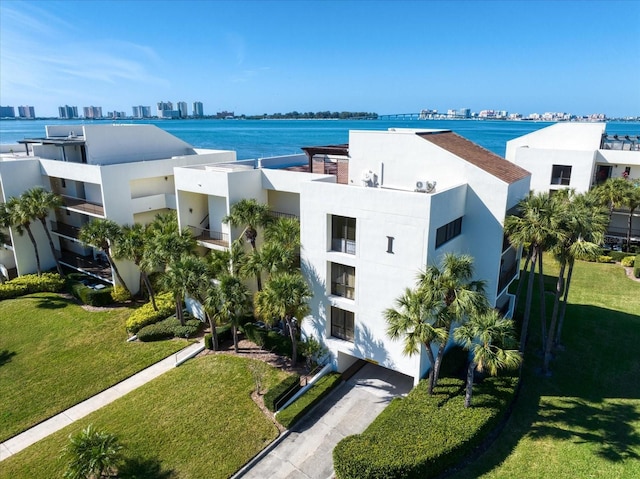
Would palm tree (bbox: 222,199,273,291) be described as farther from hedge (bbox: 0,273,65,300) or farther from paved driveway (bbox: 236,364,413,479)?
hedge (bbox: 0,273,65,300)

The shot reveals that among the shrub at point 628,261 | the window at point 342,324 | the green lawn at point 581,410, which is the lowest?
the green lawn at point 581,410

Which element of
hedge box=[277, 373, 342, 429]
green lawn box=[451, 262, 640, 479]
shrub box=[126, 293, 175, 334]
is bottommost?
green lawn box=[451, 262, 640, 479]

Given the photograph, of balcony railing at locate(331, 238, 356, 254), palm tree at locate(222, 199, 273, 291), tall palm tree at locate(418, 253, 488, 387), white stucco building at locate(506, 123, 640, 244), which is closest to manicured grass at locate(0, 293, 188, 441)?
palm tree at locate(222, 199, 273, 291)

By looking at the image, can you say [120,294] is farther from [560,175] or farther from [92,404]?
[560,175]

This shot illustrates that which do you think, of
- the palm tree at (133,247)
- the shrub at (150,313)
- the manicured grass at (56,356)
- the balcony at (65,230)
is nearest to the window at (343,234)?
the manicured grass at (56,356)

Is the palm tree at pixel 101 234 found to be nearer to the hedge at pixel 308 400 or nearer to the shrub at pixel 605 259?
the hedge at pixel 308 400
